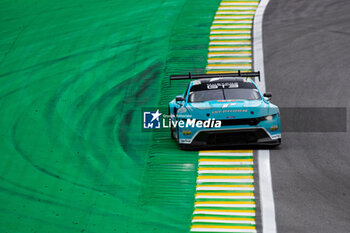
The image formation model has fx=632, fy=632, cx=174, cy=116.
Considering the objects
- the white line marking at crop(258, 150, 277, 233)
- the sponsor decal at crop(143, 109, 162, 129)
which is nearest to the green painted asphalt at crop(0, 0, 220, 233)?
the sponsor decal at crop(143, 109, 162, 129)

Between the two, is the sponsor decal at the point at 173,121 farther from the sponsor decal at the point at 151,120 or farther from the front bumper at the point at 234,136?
the front bumper at the point at 234,136

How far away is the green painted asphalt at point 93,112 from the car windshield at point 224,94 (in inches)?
45.3

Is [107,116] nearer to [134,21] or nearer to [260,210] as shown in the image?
[260,210]

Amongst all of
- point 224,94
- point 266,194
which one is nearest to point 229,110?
point 224,94

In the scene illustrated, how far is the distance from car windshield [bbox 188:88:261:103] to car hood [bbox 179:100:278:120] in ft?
1.23

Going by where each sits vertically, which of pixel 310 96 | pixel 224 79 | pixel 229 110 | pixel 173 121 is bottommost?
pixel 310 96

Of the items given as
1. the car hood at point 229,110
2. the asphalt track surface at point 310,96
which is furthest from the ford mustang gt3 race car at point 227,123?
the asphalt track surface at point 310,96

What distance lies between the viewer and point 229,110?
38.7 feet

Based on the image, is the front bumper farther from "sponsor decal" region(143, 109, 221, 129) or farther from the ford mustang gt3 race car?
"sponsor decal" region(143, 109, 221, 129)

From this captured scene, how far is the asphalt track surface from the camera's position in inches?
354

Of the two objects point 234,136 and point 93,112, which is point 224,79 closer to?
point 234,136

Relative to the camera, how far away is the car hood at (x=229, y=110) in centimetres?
1172

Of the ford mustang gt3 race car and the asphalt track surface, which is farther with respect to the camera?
the ford mustang gt3 race car

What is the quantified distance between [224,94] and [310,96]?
427cm
